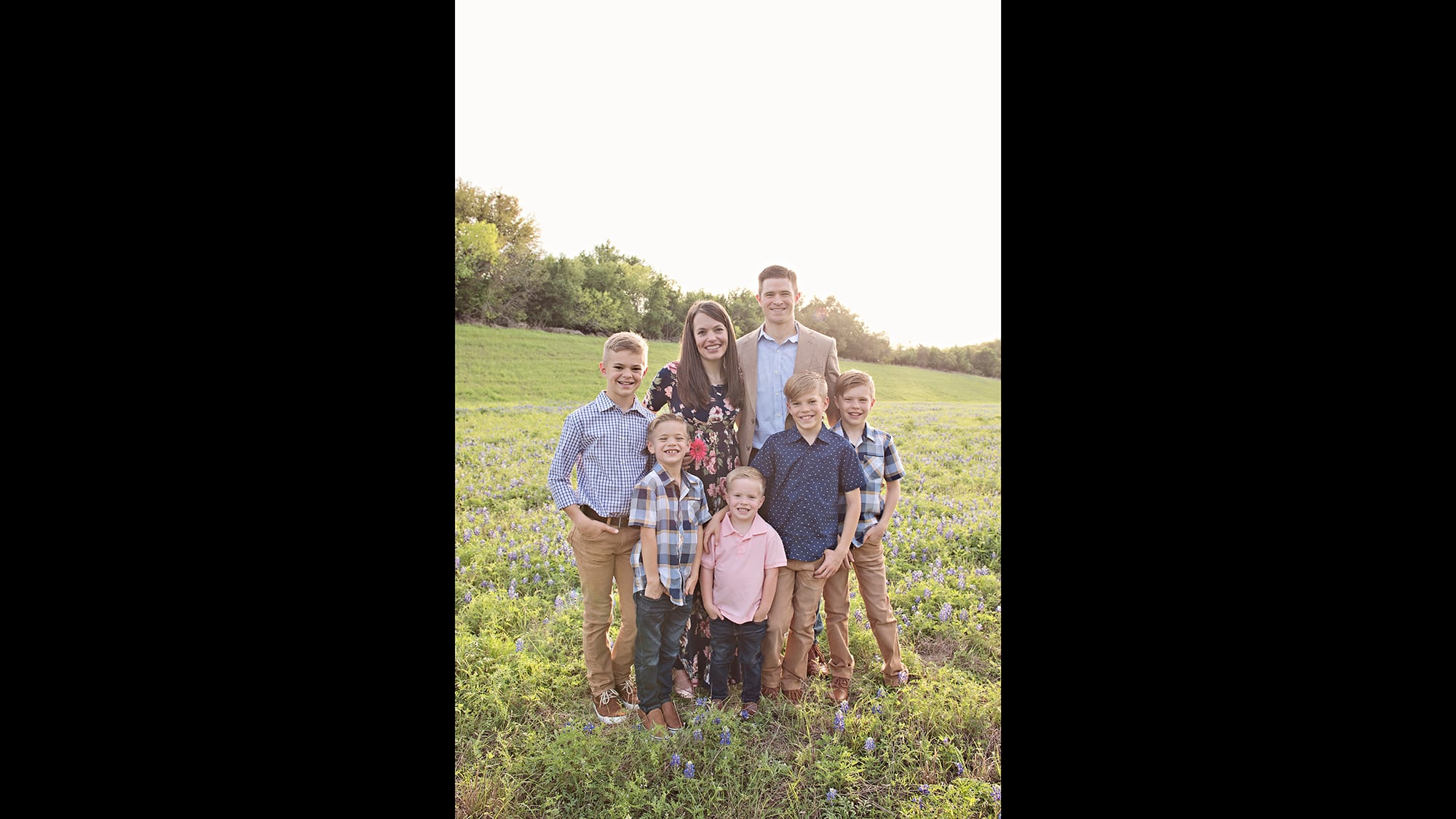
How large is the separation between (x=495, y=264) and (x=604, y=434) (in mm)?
7083

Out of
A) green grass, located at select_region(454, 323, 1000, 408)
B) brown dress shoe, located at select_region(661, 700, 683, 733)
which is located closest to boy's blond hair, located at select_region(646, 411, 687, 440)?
brown dress shoe, located at select_region(661, 700, 683, 733)

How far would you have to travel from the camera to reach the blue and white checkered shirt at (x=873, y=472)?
3299 millimetres

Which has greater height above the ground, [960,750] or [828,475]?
[828,475]

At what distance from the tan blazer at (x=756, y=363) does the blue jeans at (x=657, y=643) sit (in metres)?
0.78

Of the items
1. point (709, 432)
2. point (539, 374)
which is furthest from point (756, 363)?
point (539, 374)

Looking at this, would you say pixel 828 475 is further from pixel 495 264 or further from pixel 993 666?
pixel 495 264

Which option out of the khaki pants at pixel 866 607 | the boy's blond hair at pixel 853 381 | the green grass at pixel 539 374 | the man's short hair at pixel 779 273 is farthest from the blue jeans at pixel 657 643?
the green grass at pixel 539 374

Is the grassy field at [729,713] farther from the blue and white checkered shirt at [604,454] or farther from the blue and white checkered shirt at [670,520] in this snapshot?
the blue and white checkered shirt at [604,454]

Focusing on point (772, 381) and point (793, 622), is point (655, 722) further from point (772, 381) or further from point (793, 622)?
point (772, 381)

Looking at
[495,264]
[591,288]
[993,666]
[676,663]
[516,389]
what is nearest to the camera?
[676,663]

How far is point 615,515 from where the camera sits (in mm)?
3080

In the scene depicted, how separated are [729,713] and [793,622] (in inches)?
20.6
